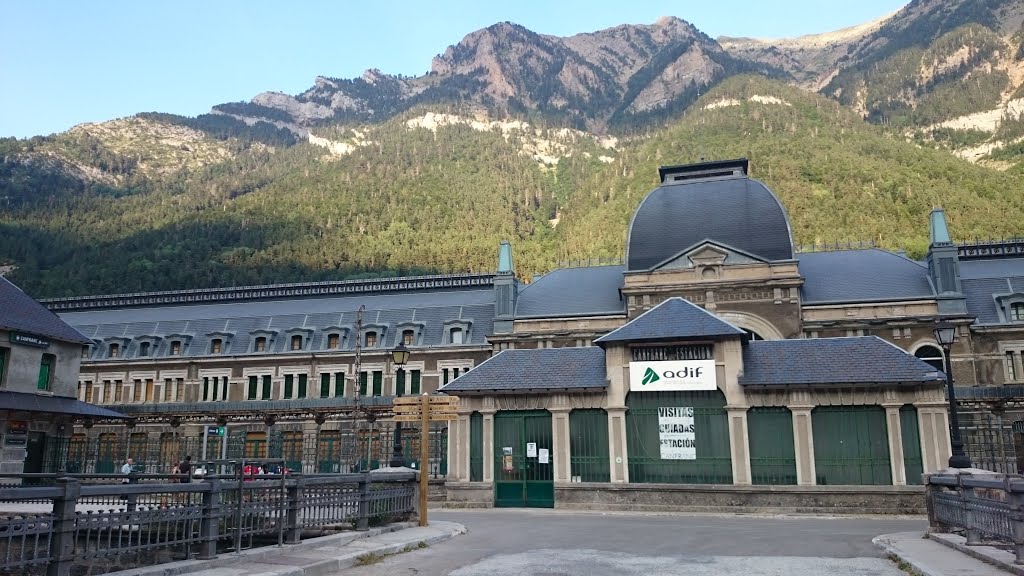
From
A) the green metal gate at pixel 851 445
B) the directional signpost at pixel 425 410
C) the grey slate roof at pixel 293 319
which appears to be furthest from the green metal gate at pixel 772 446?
the grey slate roof at pixel 293 319

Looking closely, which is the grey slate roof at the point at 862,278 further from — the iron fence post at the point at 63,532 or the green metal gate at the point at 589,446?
the iron fence post at the point at 63,532

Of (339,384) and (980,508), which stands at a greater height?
(339,384)

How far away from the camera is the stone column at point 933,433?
27922 mm

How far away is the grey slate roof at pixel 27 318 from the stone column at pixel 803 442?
1371 inches

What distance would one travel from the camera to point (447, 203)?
138m

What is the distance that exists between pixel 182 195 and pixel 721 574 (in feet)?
497

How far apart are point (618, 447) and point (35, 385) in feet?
93.7

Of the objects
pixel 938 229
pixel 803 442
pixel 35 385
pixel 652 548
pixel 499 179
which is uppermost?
pixel 499 179

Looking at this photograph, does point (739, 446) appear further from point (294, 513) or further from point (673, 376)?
point (294, 513)

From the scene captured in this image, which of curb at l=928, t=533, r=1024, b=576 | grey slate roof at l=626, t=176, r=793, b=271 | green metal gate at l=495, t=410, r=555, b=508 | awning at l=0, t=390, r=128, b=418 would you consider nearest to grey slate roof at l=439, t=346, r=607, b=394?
green metal gate at l=495, t=410, r=555, b=508

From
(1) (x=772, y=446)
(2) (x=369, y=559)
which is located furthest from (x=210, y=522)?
(1) (x=772, y=446)

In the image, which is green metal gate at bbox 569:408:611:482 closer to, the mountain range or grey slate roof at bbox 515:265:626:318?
grey slate roof at bbox 515:265:626:318

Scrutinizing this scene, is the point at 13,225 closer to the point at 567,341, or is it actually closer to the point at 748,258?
the point at 567,341

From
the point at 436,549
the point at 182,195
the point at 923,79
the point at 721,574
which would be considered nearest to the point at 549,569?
the point at 721,574
